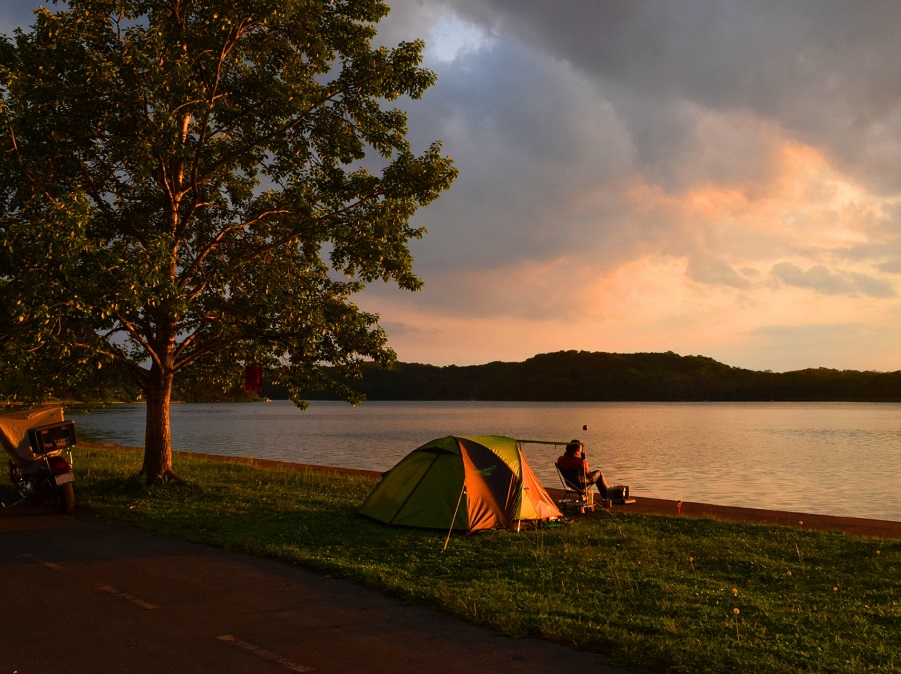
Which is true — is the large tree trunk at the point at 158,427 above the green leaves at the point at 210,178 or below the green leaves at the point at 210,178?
below

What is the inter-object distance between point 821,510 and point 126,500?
20.1 meters

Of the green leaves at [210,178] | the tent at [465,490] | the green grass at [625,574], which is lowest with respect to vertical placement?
the green grass at [625,574]

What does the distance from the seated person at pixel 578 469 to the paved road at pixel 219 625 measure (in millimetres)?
7884

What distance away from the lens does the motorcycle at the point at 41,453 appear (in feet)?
50.8

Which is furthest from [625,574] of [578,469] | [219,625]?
[578,469]

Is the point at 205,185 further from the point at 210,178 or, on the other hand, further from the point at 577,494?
the point at 577,494

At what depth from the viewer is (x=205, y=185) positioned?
63.8 feet

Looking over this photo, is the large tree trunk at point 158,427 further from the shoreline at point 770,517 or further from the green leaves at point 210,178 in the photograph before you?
the shoreline at point 770,517

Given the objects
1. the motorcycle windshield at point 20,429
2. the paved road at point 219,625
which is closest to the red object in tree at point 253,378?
the motorcycle windshield at point 20,429

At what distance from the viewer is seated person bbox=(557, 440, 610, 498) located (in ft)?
54.4

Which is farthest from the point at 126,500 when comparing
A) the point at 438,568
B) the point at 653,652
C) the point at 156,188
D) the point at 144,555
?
the point at 653,652

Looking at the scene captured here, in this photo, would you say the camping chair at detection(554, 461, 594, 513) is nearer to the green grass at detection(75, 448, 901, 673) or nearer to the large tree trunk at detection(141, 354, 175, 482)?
the green grass at detection(75, 448, 901, 673)

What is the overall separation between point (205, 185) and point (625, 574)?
577 inches

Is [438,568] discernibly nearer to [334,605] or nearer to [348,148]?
[334,605]
